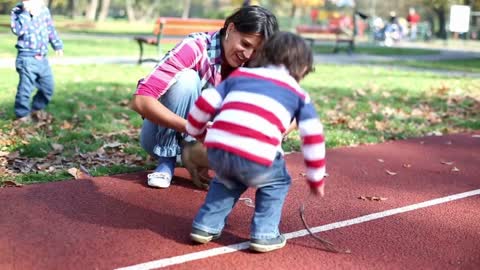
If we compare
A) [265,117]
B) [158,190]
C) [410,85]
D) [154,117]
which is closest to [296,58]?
[265,117]

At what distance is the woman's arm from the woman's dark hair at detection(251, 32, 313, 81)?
802 millimetres

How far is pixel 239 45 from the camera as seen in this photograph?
3.97 metres

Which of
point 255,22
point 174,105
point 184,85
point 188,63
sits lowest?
point 174,105

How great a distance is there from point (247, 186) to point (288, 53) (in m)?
0.73

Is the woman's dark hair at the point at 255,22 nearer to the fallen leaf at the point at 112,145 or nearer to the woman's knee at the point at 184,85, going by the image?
the woman's knee at the point at 184,85

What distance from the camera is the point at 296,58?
3205mm

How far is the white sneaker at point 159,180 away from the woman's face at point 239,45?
3.26ft

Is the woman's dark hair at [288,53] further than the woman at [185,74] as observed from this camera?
No

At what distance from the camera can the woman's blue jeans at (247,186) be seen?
322 cm

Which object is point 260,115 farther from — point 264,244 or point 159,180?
point 159,180

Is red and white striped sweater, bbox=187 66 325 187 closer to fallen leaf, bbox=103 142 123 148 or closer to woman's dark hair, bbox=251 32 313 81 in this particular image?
woman's dark hair, bbox=251 32 313 81

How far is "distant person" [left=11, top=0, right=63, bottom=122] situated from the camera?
7.20 m

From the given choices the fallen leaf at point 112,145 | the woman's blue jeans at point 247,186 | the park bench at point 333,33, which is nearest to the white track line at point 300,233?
the woman's blue jeans at point 247,186

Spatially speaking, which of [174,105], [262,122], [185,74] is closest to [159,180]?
[174,105]
